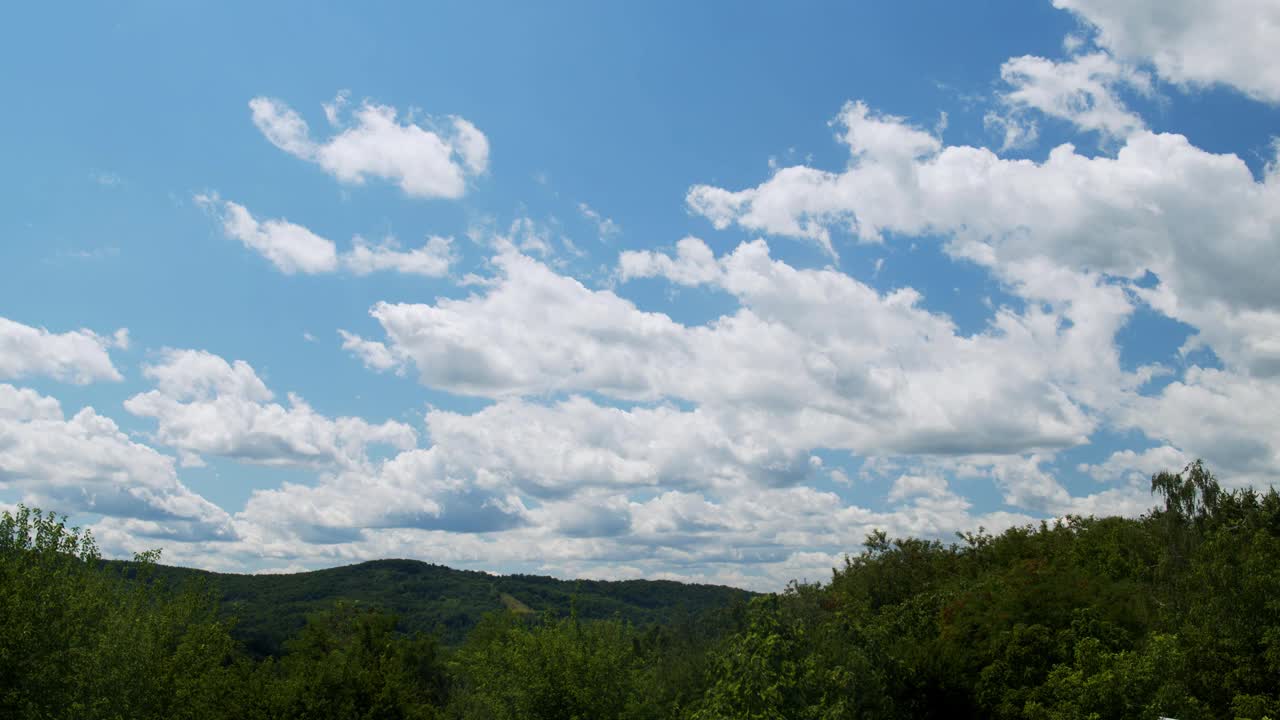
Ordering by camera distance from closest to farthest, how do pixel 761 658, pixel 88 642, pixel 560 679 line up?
pixel 761 658 → pixel 88 642 → pixel 560 679

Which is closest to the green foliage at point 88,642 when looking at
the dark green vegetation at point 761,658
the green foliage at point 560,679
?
the dark green vegetation at point 761,658

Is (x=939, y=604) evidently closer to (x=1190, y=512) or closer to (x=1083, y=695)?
(x=1190, y=512)

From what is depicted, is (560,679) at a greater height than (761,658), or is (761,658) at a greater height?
(761,658)

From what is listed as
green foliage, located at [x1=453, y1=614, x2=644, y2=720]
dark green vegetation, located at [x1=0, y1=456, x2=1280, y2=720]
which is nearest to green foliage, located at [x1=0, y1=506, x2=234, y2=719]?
dark green vegetation, located at [x1=0, y1=456, x2=1280, y2=720]

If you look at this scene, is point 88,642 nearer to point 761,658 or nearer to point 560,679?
point 560,679

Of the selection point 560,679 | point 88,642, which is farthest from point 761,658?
point 88,642

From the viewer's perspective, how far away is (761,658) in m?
27.8

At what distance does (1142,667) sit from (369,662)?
50555 mm

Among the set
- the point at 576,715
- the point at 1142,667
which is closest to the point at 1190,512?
the point at 1142,667

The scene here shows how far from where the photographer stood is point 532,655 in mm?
38406

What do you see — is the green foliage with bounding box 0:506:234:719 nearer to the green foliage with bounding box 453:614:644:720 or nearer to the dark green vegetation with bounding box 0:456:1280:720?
the dark green vegetation with bounding box 0:456:1280:720

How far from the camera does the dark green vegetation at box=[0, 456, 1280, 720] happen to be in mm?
28641

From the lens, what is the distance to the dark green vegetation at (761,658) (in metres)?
28.6

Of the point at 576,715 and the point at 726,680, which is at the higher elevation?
the point at 726,680
